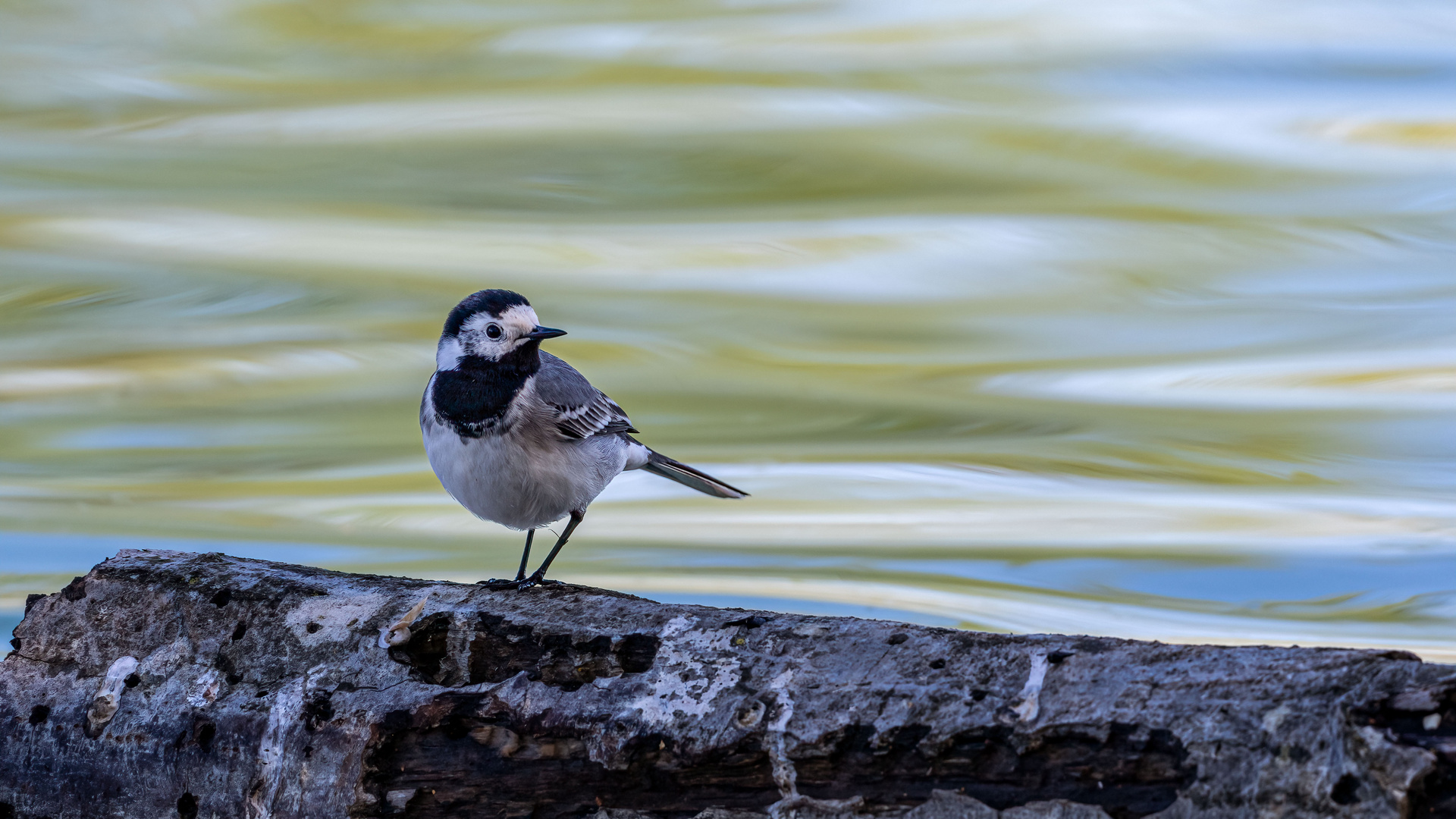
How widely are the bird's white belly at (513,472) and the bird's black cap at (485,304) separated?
0.31 meters

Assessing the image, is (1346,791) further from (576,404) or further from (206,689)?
(576,404)

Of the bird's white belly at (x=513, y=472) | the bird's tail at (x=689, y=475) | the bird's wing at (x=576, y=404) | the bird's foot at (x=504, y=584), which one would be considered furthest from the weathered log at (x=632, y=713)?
the bird's tail at (x=689, y=475)

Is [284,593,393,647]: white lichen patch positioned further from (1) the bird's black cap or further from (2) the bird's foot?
(1) the bird's black cap

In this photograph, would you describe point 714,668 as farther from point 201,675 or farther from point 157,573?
point 157,573

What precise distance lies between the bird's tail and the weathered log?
1545 mm

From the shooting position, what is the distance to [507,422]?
379 centimetres

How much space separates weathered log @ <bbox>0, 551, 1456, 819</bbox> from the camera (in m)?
2.19

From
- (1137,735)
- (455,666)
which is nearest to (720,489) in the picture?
(455,666)

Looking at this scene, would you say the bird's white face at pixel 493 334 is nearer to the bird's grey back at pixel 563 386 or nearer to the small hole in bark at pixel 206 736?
the bird's grey back at pixel 563 386

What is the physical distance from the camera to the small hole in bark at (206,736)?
291 centimetres

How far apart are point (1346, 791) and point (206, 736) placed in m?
2.30

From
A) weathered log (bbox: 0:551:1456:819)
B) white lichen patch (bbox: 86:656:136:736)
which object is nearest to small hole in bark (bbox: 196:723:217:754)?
weathered log (bbox: 0:551:1456:819)

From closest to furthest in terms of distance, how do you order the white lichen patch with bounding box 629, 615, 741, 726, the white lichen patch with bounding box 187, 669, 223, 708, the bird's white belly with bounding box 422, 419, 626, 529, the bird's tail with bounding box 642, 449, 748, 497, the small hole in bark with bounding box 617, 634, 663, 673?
the white lichen patch with bounding box 629, 615, 741, 726, the small hole in bark with bounding box 617, 634, 663, 673, the white lichen patch with bounding box 187, 669, 223, 708, the bird's white belly with bounding box 422, 419, 626, 529, the bird's tail with bounding box 642, 449, 748, 497

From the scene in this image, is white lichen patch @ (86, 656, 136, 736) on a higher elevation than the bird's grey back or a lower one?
lower
